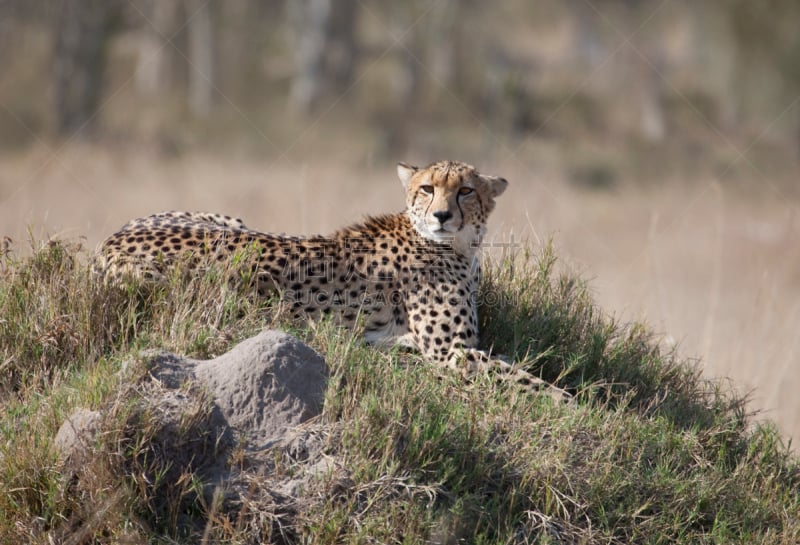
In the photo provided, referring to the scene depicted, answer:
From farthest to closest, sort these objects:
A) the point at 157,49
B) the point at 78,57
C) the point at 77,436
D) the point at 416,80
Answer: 1. the point at 157,49
2. the point at 416,80
3. the point at 78,57
4. the point at 77,436

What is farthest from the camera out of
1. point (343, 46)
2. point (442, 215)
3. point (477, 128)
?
point (343, 46)

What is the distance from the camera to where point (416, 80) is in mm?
24188

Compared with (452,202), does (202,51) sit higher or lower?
higher

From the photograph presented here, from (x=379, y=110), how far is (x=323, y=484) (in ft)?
69.1

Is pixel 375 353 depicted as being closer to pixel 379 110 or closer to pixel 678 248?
pixel 678 248

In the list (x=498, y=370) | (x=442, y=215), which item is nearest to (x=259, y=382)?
(x=498, y=370)

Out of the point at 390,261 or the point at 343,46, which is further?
the point at 343,46

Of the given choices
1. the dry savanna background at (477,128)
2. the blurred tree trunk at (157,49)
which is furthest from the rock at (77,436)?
the blurred tree trunk at (157,49)

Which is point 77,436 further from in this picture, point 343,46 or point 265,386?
point 343,46

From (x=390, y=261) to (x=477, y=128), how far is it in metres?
17.9

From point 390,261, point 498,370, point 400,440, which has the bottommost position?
point 400,440

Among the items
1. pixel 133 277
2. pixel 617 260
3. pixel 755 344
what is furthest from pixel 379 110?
pixel 133 277

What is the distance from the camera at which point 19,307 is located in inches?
161

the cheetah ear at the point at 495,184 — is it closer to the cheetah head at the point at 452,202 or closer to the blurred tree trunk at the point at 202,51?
the cheetah head at the point at 452,202
